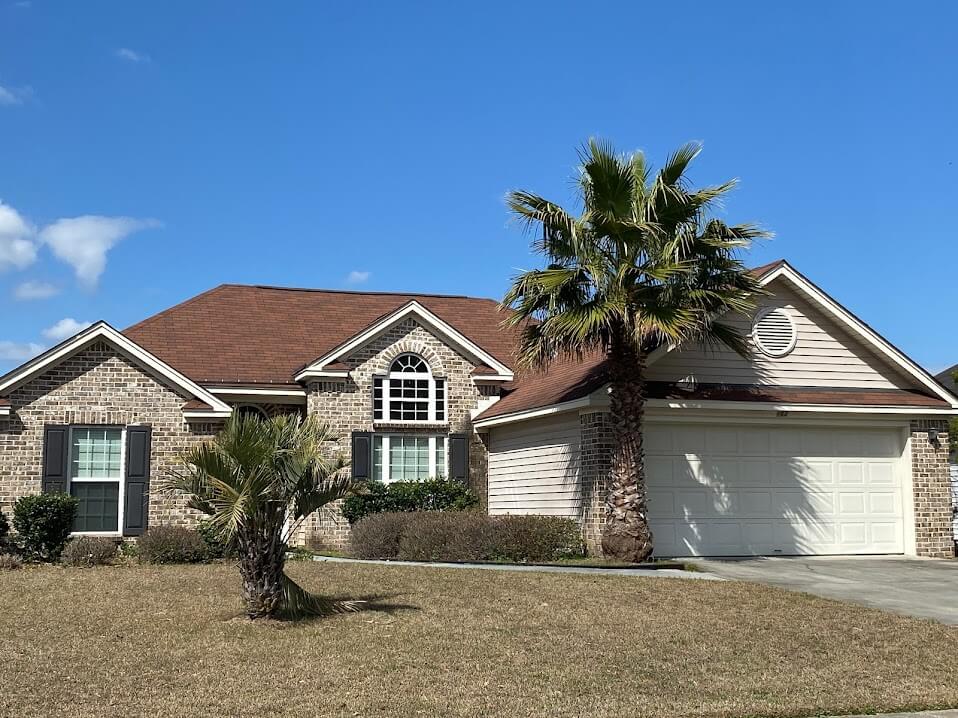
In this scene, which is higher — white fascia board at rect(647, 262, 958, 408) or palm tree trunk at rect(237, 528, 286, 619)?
white fascia board at rect(647, 262, 958, 408)

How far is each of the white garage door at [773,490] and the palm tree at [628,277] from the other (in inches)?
67.7

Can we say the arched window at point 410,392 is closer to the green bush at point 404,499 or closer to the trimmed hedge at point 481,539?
the green bush at point 404,499

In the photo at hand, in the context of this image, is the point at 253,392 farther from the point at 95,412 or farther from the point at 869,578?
the point at 869,578

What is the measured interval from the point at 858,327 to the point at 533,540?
7.41m

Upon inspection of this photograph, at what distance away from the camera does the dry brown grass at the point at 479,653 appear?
8.37 m

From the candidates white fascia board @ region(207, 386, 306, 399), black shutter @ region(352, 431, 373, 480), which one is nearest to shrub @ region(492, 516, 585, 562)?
black shutter @ region(352, 431, 373, 480)

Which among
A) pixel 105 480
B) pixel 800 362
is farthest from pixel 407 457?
pixel 800 362

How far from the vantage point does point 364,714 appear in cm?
796

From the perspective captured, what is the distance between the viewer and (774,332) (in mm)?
19328

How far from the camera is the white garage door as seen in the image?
18.3 metres

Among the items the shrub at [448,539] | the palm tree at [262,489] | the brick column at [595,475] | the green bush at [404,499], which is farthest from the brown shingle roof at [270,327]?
the palm tree at [262,489]

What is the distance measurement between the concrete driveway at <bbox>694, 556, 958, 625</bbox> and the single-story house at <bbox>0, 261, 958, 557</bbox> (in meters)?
0.91

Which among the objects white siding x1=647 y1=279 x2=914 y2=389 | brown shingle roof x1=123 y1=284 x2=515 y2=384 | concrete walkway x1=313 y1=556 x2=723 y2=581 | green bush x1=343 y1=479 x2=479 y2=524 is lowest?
concrete walkway x1=313 y1=556 x2=723 y2=581

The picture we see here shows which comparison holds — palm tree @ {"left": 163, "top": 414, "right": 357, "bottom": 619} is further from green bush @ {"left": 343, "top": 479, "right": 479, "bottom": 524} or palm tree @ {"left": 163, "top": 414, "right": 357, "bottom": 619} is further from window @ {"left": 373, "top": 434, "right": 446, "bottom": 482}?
window @ {"left": 373, "top": 434, "right": 446, "bottom": 482}
